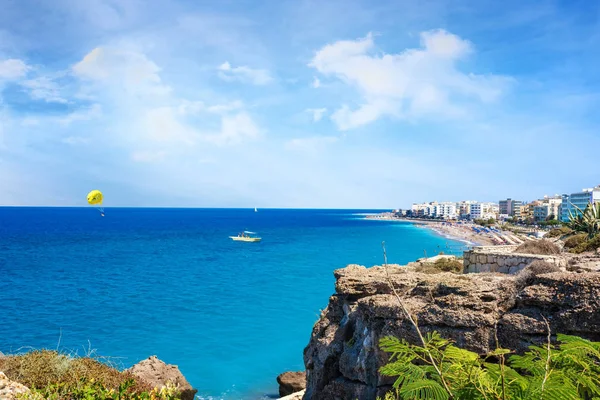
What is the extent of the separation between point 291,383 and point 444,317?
11917mm

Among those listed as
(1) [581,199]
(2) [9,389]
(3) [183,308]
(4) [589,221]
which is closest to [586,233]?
(4) [589,221]

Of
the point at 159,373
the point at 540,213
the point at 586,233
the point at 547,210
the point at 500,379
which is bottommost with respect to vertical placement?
the point at 159,373

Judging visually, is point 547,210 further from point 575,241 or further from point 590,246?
point 590,246

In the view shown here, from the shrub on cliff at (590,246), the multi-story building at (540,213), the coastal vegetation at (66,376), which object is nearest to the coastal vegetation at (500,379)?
the coastal vegetation at (66,376)

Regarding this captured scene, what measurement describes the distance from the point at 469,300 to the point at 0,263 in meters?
63.0

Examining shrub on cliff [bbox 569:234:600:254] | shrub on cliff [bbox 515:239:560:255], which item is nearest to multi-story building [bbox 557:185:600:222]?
shrub on cliff [bbox 569:234:600:254]

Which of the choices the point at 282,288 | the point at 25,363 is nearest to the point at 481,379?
the point at 25,363

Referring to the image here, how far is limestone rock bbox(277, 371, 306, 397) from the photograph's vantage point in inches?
712

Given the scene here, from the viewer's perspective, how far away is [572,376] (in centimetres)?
406

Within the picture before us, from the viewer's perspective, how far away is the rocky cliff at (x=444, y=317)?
7.38 m

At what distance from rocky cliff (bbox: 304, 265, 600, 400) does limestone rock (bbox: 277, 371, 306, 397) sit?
24.6 feet

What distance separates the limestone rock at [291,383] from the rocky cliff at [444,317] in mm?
7492

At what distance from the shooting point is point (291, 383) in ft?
59.9

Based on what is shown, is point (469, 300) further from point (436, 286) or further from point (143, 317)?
point (143, 317)
